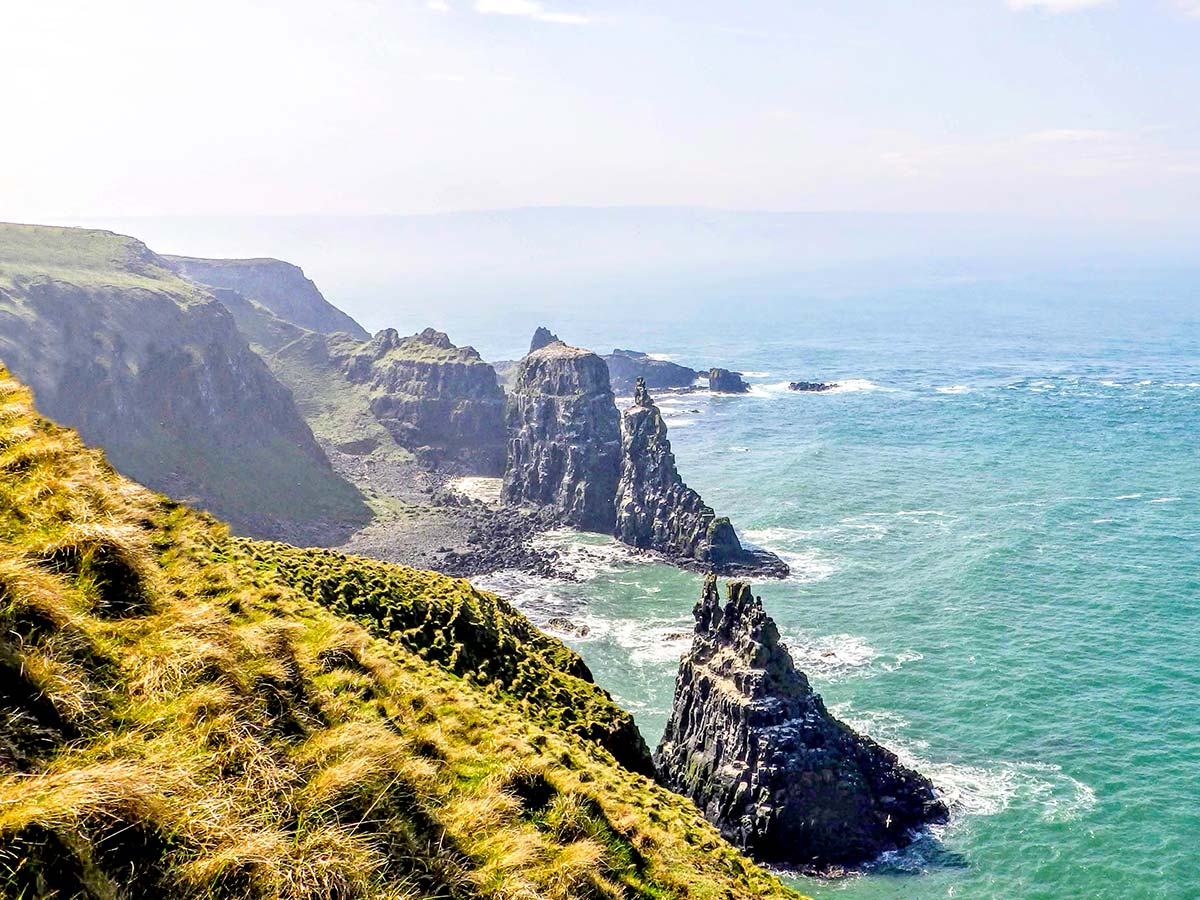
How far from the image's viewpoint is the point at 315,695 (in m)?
15.6

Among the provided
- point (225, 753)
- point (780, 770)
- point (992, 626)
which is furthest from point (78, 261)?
point (225, 753)

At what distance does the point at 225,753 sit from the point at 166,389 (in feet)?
501

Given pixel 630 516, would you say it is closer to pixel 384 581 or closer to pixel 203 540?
pixel 384 581

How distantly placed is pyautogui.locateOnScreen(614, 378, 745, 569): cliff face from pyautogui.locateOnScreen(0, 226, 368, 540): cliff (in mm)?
45039

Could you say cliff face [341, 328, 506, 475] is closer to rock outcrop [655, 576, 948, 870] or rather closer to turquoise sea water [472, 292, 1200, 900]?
turquoise sea water [472, 292, 1200, 900]

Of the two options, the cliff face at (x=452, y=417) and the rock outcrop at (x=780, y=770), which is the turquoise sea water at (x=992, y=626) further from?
the cliff face at (x=452, y=417)

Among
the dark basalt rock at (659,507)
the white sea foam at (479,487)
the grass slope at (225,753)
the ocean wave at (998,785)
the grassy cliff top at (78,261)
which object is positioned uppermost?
the grassy cliff top at (78,261)

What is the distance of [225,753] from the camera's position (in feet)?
39.7

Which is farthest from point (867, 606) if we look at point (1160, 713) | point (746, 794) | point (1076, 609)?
point (746, 794)

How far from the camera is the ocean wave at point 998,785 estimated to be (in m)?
62.0

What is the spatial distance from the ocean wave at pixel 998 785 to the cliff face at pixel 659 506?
46.9 metres

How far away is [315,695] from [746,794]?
51149mm

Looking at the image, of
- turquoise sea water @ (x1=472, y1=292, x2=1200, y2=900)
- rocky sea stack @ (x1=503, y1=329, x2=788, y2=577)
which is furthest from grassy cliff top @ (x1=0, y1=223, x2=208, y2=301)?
turquoise sea water @ (x1=472, y1=292, x2=1200, y2=900)

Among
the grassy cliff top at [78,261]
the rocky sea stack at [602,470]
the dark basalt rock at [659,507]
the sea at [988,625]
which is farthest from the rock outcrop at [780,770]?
the grassy cliff top at [78,261]
